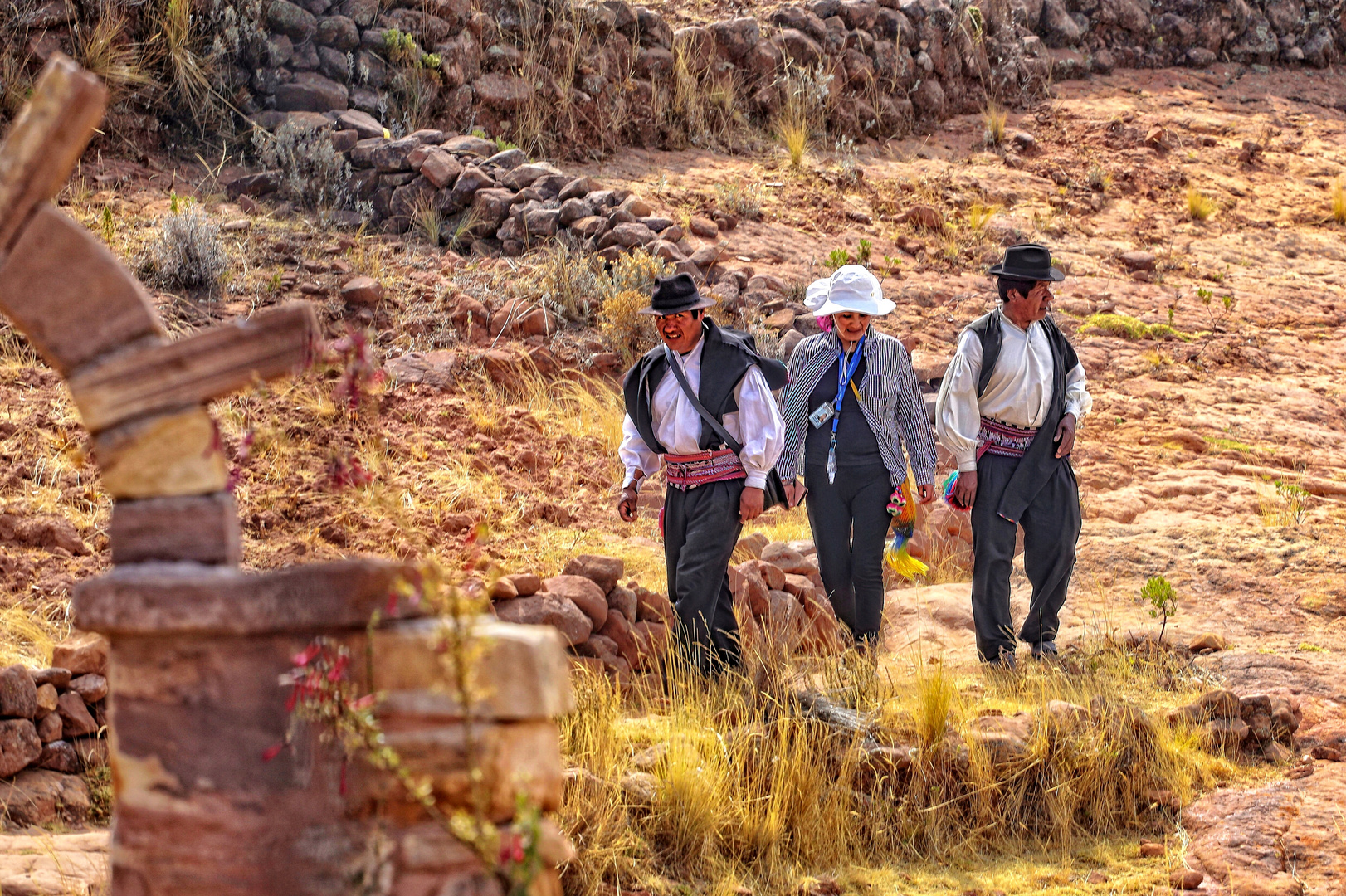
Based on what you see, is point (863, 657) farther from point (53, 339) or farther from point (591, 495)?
point (53, 339)

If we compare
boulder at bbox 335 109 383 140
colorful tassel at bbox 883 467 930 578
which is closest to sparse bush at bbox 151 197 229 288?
boulder at bbox 335 109 383 140

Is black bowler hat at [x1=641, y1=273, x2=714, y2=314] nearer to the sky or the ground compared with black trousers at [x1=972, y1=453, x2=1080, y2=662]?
nearer to the sky

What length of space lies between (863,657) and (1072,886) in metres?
1.36

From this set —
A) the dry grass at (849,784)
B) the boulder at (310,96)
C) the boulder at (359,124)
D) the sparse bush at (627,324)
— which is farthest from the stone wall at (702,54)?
the dry grass at (849,784)

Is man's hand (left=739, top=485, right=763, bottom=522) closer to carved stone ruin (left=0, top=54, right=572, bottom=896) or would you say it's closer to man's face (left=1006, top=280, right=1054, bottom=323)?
man's face (left=1006, top=280, right=1054, bottom=323)

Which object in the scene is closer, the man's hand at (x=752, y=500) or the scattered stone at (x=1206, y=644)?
the man's hand at (x=752, y=500)

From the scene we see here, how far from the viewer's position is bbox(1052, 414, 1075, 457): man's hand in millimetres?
5660

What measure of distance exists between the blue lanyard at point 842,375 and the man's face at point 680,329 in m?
0.86

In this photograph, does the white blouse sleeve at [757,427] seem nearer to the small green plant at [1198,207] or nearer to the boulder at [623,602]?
the boulder at [623,602]

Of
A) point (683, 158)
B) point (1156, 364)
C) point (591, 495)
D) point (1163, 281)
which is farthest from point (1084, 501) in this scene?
point (683, 158)

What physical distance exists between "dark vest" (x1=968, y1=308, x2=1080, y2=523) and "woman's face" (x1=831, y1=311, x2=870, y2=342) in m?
0.52

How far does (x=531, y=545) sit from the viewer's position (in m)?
6.78

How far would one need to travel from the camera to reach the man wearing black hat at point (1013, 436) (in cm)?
562

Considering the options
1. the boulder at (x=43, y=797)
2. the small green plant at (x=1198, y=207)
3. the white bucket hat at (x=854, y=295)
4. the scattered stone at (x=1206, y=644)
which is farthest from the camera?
the small green plant at (x=1198, y=207)
